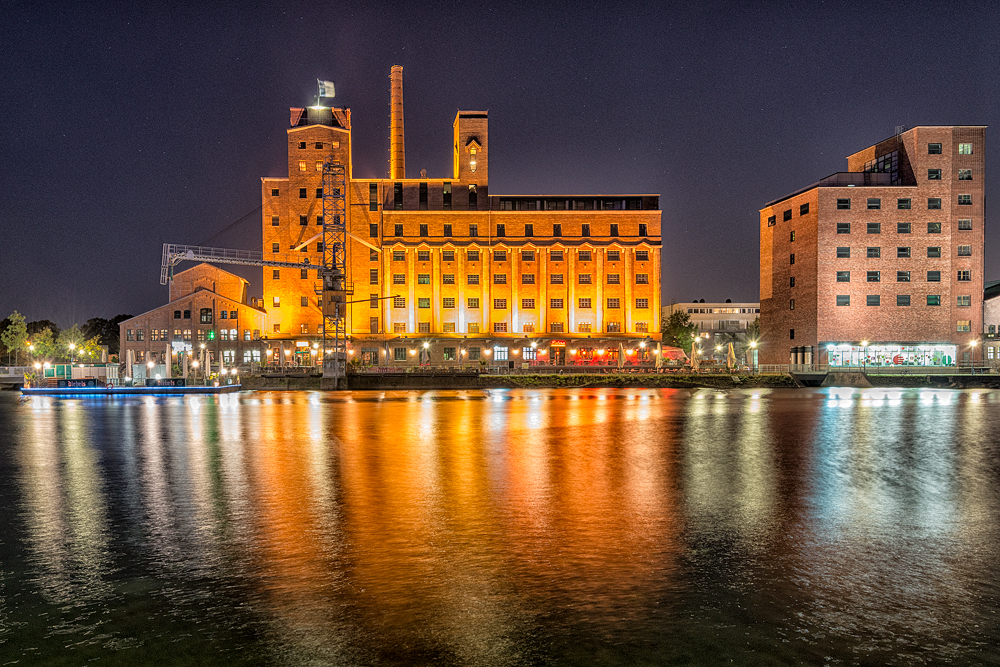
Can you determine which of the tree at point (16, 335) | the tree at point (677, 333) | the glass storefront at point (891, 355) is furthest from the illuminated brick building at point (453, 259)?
the tree at point (16, 335)

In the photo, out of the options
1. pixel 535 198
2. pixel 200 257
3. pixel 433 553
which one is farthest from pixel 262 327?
pixel 433 553

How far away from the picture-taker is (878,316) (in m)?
67.8

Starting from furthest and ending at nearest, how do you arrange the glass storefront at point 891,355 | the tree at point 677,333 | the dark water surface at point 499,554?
the tree at point 677,333
the glass storefront at point 891,355
the dark water surface at point 499,554

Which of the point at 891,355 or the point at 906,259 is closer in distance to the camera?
the point at 891,355

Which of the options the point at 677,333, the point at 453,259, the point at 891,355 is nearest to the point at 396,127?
the point at 453,259

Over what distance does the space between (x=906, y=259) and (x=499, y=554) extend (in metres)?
73.5

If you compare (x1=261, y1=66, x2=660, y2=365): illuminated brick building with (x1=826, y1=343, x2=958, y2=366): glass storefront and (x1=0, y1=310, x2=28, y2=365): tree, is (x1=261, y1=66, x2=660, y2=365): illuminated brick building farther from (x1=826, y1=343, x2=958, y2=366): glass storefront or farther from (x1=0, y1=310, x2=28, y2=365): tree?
(x1=0, y1=310, x2=28, y2=365): tree

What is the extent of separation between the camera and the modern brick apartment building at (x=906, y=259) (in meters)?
66.9

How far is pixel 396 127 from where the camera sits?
278 feet

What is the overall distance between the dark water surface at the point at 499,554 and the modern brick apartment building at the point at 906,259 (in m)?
54.0

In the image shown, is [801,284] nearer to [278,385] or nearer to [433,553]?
[278,385]

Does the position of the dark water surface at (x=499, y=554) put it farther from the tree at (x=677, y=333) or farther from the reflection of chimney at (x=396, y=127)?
the tree at (x=677, y=333)

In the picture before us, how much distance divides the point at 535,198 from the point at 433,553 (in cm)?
7442

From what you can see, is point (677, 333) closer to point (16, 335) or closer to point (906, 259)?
point (906, 259)
